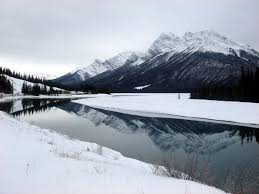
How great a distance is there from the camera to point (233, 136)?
88.4 ft

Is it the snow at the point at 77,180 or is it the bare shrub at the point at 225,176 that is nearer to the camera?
the snow at the point at 77,180

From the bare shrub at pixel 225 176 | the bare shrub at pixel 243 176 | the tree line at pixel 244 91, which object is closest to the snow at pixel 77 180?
the bare shrub at pixel 225 176

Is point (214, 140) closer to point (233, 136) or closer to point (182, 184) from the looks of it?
point (233, 136)

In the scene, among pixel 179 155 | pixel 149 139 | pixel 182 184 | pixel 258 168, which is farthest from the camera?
pixel 149 139

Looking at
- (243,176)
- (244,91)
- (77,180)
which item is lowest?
(243,176)

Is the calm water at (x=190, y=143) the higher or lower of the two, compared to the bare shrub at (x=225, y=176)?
lower

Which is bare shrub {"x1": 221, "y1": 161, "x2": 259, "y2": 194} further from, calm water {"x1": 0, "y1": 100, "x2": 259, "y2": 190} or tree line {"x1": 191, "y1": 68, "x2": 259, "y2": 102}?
tree line {"x1": 191, "y1": 68, "x2": 259, "y2": 102}

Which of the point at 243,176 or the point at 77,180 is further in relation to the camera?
the point at 243,176

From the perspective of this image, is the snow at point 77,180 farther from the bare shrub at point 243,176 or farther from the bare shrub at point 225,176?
the bare shrub at point 243,176

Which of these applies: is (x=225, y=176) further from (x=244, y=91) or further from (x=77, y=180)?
(x=244, y=91)

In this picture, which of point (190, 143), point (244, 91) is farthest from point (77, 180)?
point (244, 91)

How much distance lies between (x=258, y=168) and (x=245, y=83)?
195 ft

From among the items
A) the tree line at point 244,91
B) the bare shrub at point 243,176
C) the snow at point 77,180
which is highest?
the tree line at point 244,91

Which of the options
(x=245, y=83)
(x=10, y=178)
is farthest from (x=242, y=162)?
(x=245, y=83)
